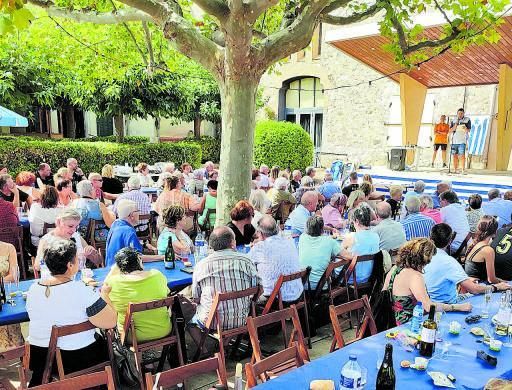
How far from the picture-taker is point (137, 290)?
12.5ft

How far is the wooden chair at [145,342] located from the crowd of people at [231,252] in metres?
0.07

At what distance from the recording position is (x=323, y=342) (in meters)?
5.11

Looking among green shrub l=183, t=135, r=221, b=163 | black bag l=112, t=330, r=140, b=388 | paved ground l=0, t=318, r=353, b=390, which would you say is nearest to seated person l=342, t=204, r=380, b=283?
paved ground l=0, t=318, r=353, b=390

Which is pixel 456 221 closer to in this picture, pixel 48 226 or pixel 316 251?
pixel 316 251

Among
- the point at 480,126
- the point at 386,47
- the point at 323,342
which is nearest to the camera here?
the point at 323,342

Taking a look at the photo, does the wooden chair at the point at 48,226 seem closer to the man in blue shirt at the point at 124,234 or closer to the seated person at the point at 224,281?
the man in blue shirt at the point at 124,234

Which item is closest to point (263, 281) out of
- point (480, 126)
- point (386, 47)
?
point (386, 47)

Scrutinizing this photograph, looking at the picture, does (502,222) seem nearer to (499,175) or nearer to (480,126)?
(499,175)

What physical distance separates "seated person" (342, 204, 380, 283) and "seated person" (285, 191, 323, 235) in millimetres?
1400

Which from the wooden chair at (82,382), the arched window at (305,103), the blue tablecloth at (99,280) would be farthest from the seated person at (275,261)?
the arched window at (305,103)


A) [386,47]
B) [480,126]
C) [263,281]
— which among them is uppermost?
[386,47]

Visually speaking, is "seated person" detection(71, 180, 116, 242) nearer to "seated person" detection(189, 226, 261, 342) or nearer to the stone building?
"seated person" detection(189, 226, 261, 342)

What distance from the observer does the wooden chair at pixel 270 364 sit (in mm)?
2643

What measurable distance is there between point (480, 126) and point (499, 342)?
15034mm
